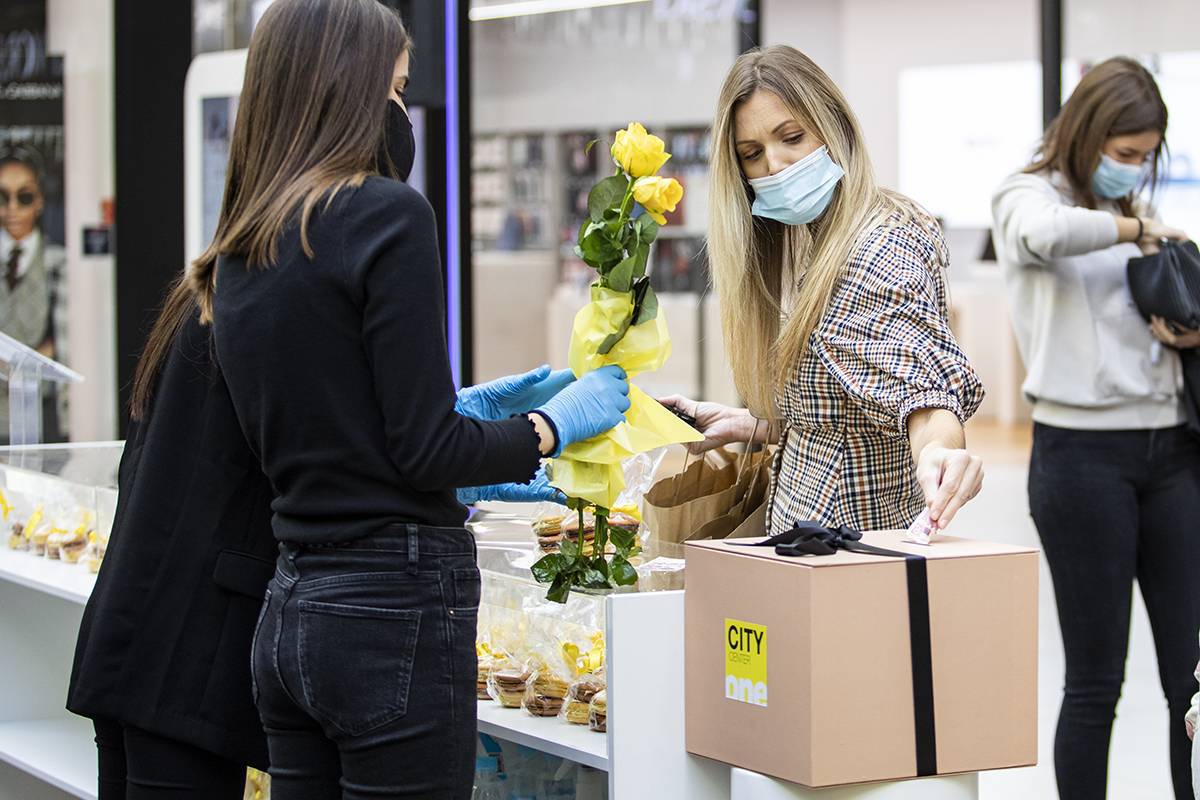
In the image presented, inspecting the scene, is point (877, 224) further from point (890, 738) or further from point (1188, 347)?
point (1188, 347)

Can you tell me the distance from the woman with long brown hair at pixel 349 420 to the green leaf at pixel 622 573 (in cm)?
34

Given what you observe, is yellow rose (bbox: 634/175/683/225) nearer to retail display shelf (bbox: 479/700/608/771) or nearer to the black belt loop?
the black belt loop

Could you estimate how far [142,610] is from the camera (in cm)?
209

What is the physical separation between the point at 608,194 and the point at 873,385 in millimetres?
451

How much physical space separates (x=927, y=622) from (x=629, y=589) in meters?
0.46

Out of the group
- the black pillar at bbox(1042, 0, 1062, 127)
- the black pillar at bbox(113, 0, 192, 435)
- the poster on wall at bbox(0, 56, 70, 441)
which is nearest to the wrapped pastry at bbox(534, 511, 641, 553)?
the black pillar at bbox(113, 0, 192, 435)

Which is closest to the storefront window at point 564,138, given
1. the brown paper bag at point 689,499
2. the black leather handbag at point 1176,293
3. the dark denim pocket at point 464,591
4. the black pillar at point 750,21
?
the black pillar at point 750,21

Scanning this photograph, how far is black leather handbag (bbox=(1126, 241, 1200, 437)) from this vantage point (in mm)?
3039

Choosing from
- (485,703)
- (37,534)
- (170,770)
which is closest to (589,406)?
(485,703)

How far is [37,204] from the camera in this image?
6148 mm

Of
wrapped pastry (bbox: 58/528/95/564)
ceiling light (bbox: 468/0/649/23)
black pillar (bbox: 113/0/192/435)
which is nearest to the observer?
wrapped pastry (bbox: 58/528/95/564)

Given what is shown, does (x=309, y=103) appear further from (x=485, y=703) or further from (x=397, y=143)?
(x=485, y=703)

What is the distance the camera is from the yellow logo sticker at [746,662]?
6.24 ft

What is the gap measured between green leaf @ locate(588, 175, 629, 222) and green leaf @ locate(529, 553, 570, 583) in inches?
19.2
